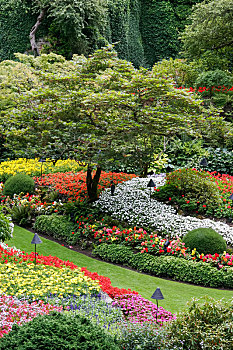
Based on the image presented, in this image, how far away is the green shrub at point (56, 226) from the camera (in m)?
9.13

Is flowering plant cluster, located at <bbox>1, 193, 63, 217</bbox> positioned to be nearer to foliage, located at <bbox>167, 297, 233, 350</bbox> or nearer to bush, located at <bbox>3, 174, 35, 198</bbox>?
bush, located at <bbox>3, 174, 35, 198</bbox>

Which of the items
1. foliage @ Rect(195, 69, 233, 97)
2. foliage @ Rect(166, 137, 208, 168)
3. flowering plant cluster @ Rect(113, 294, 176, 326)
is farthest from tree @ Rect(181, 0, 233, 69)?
flowering plant cluster @ Rect(113, 294, 176, 326)

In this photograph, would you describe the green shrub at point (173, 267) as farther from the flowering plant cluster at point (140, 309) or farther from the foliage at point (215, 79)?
the foliage at point (215, 79)

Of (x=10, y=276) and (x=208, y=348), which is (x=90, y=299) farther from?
(x=208, y=348)

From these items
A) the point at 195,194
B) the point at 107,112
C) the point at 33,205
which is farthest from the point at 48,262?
the point at 195,194

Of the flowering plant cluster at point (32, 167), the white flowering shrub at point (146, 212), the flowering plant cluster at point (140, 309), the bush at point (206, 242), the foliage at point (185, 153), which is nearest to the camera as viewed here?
the flowering plant cluster at point (140, 309)

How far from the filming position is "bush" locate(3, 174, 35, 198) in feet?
37.8

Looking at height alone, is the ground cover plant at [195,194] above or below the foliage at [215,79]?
below

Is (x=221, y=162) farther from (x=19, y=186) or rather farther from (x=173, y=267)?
(x=173, y=267)

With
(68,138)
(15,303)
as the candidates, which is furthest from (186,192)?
(15,303)

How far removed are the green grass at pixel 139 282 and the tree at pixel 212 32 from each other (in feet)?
40.9

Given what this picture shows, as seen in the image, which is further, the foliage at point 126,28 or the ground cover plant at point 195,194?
the foliage at point 126,28

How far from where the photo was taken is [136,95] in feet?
26.5

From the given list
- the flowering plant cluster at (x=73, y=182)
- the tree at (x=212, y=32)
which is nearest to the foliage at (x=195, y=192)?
the flowering plant cluster at (x=73, y=182)
